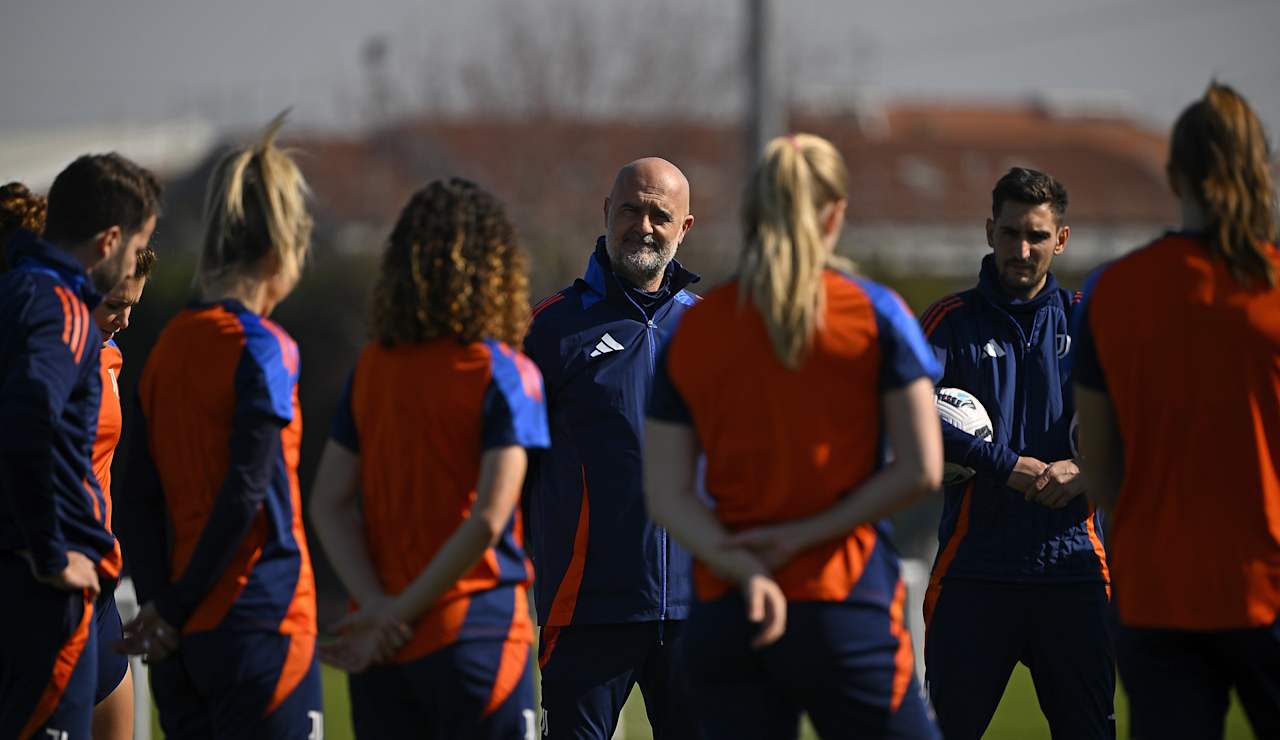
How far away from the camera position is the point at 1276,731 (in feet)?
12.5

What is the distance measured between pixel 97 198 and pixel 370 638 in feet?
5.12

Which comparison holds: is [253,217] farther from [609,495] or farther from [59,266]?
[609,495]

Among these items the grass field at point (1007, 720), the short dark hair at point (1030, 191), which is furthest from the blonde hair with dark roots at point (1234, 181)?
the grass field at point (1007, 720)

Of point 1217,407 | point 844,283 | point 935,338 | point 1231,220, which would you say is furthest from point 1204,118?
point 935,338

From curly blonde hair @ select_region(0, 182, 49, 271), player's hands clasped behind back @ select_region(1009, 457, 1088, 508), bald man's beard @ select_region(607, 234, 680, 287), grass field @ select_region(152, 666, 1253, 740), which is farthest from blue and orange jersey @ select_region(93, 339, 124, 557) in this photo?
grass field @ select_region(152, 666, 1253, 740)

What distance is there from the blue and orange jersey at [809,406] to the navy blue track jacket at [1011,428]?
1.89m

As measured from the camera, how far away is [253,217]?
4152 millimetres

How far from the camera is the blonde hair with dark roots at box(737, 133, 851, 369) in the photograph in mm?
3723

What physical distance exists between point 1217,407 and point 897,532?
12904 mm

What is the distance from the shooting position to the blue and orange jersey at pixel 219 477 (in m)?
4.02

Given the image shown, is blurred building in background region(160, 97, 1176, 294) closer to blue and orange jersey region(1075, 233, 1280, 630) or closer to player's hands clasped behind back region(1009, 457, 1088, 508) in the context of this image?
player's hands clasped behind back region(1009, 457, 1088, 508)

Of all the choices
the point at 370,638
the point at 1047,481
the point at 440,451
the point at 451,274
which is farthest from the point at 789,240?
the point at 1047,481

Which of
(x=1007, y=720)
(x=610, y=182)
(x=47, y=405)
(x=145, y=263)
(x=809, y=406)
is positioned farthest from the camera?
(x=610, y=182)

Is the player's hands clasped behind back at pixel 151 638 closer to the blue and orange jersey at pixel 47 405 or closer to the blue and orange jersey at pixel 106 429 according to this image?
the blue and orange jersey at pixel 47 405
